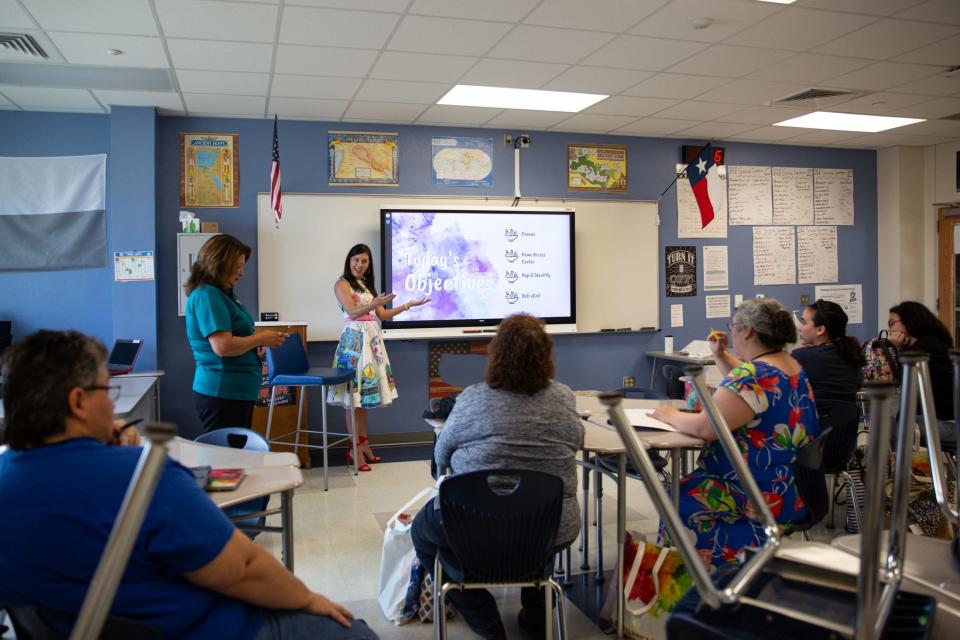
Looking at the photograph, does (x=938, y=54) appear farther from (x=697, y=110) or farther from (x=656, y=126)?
(x=656, y=126)

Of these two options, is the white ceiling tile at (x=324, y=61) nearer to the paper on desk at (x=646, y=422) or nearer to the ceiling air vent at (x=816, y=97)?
the paper on desk at (x=646, y=422)

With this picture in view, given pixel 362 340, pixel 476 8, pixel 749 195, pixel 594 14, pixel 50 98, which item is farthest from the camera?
pixel 749 195

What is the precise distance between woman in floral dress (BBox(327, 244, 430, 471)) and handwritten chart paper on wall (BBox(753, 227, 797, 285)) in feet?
12.2

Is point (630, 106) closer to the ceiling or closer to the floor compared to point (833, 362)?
closer to the ceiling

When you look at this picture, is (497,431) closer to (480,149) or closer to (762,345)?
(762,345)

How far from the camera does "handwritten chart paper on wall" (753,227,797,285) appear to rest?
7.27m

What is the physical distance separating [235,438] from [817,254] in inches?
252

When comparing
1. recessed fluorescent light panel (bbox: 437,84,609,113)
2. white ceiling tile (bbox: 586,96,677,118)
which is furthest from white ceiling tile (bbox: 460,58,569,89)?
white ceiling tile (bbox: 586,96,677,118)

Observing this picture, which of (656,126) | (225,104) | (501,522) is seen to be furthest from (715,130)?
(501,522)

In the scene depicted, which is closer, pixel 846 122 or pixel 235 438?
pixel 235 438

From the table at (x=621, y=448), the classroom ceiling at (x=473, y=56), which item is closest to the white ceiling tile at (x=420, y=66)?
the classroom ceiling at (x=473, y=56)

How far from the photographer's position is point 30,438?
55.0 inches

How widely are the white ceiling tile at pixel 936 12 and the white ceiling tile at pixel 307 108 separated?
140 inches

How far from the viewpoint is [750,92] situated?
5320mm
